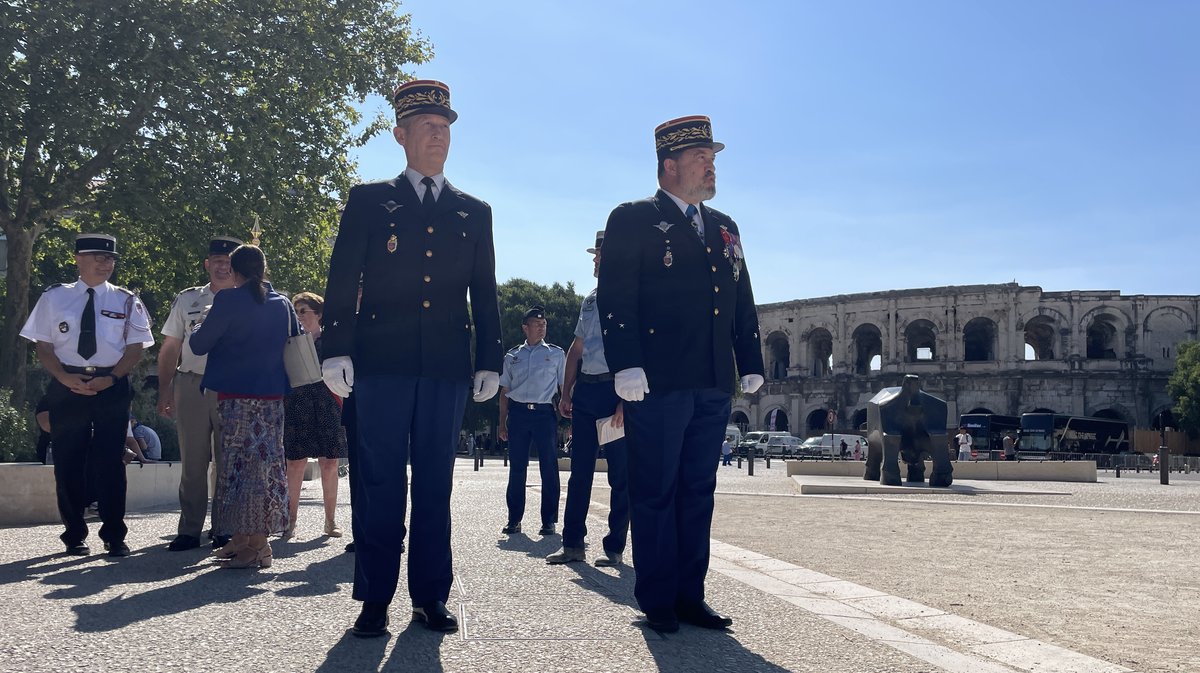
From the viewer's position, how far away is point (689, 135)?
15.5 ft

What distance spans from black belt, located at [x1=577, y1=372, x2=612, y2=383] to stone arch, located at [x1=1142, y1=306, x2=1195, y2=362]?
59.9 m

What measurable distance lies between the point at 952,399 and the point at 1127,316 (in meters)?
10.6

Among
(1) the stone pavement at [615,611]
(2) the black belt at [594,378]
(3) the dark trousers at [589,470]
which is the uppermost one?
(2) the black belt at [594,378]

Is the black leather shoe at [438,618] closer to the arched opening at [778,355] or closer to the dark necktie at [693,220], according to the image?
the dark necktie at [693,220]

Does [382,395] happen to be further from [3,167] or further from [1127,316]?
[1127,316]

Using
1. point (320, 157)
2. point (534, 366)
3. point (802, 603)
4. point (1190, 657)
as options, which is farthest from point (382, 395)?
point (320, 157)

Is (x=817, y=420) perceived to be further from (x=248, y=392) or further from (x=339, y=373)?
(x=339, y=373)

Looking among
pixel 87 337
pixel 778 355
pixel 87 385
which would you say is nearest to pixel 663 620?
pixel 87 385

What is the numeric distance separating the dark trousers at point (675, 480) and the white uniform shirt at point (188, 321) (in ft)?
12.0

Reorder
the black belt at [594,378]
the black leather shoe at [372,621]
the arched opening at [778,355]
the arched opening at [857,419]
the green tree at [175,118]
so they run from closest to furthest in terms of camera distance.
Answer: the black leather shoe at [372,621]
the black belt at [594,378]
the green tree at [175,118]
the arched opening at [857,419]
the arched opening at [778,355]

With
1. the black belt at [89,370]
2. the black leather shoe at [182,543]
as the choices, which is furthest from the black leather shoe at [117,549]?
the black belt at [89,370]

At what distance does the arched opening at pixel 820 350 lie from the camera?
66.3m

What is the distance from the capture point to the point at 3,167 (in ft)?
67.7

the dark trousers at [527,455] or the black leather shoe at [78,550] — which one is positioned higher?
the dark trousers at [527,455]
